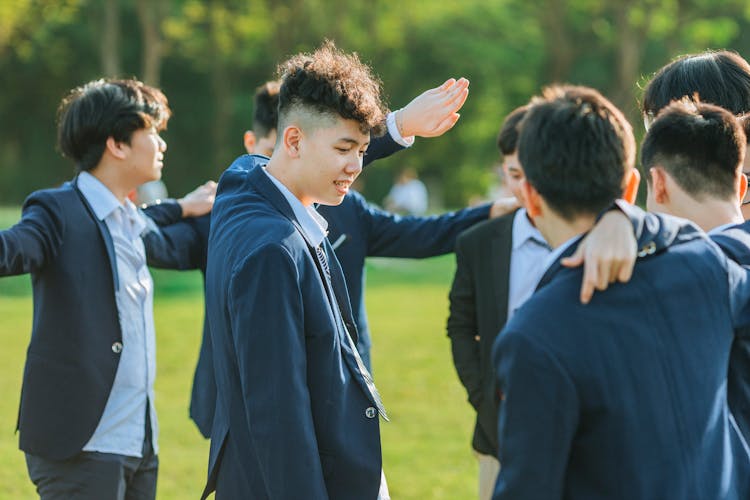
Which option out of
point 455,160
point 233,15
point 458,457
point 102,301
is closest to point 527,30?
point 455,160

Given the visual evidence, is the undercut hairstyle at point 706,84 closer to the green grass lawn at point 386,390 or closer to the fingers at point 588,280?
the fingers at point 588,280

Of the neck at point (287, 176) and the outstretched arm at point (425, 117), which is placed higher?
the outstretched arm at point (425, 117)

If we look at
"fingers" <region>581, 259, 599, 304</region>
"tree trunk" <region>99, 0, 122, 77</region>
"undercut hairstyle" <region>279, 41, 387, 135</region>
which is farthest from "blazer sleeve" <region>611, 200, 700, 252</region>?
"tree trunk" <region>99, 0, 122, 77</region>

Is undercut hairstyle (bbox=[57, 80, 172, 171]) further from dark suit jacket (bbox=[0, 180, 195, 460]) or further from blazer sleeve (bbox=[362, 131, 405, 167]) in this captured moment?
blazer sleeve (bbox=[362, 131, 405, 167])

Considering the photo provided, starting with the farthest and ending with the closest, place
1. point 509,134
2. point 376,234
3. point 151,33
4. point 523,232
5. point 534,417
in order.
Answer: point 151,33 < point 376,234 < point 509,134 < point 523,232 < point 534,417

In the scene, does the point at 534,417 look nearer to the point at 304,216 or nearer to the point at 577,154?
the point at 577,154

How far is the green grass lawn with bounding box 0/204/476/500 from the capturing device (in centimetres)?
707

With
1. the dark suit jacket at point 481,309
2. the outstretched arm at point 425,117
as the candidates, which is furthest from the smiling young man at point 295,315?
the dark suit jacket at point 481,309

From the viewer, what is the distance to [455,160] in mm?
49000

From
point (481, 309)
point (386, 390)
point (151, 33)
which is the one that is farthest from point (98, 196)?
point (151, 33)

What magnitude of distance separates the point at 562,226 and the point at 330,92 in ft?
3.69

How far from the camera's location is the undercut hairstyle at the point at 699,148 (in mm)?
2875

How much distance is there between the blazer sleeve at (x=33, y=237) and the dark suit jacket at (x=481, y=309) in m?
1.87

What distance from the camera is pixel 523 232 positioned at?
4.69 m
